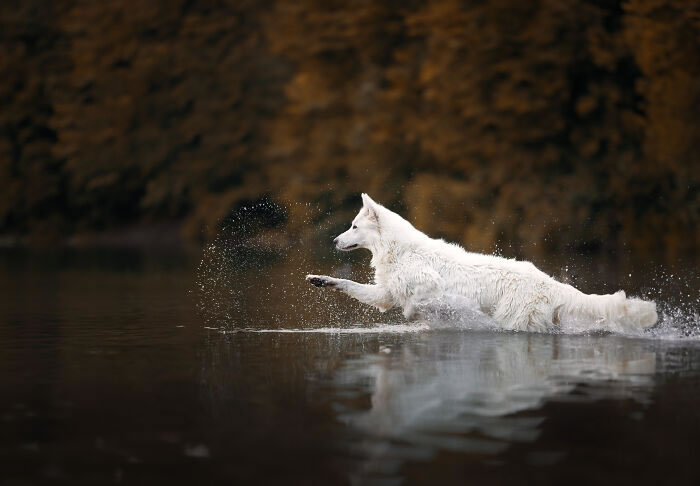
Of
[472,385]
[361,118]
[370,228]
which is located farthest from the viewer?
[361,118]

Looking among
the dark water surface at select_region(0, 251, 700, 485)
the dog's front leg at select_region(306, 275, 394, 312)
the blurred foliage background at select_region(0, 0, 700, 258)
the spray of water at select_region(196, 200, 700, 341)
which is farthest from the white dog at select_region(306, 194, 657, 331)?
the blurred foliage background at select_region(0, 0, 700, 258)

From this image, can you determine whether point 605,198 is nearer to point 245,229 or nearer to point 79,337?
point 245,229

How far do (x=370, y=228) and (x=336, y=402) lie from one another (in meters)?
5.05

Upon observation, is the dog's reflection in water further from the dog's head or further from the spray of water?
the dog's head

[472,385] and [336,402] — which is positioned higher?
[472,385]

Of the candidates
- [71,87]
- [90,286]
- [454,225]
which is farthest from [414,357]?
[71,87]

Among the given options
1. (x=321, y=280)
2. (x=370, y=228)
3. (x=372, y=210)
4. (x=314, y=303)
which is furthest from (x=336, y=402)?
(x=314, y=303)

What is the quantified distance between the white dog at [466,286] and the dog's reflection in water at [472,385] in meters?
0.38

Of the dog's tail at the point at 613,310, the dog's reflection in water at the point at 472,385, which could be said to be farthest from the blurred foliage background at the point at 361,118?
the dog's reflection in water at the point at 472,385

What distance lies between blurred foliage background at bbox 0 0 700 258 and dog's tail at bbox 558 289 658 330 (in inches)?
589

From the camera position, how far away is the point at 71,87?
4478cm

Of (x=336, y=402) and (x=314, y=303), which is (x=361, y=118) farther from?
(x=336, y=402)

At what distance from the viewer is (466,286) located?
38.1 ft

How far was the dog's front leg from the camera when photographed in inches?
464
